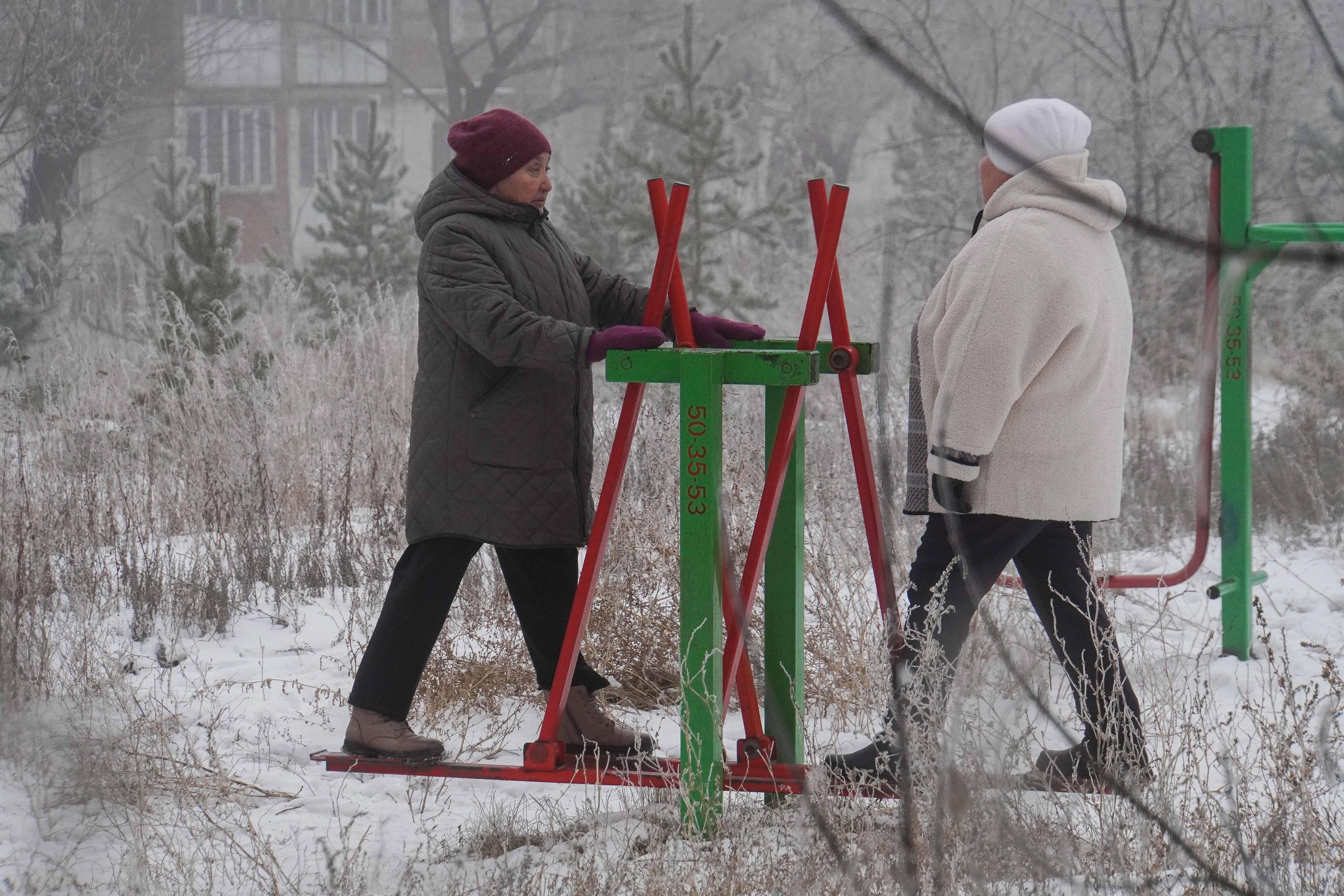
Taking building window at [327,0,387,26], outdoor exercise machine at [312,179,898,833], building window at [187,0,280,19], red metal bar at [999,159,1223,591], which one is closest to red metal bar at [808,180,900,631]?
outdoor exercise machine at [312,179,898,833]

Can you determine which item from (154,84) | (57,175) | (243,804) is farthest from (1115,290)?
(154,84)

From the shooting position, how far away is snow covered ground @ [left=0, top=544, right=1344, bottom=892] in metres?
2.53

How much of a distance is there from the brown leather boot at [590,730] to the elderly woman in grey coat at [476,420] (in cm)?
9

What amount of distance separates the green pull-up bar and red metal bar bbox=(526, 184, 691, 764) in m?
2.24

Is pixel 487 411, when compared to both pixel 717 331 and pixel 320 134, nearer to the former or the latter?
pixel 717 331

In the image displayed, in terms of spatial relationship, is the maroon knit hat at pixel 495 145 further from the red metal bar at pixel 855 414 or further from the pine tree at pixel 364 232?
the pine tree at pixel 364 232

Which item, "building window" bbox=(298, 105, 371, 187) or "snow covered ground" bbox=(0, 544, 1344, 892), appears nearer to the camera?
"snow covered ground" bbox=(0, 544, 1344, 892)

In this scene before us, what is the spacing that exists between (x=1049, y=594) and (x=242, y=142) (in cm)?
2944

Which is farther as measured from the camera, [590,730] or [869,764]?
[590,730]

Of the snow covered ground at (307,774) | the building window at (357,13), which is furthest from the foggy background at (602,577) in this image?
the building window at (357,13)

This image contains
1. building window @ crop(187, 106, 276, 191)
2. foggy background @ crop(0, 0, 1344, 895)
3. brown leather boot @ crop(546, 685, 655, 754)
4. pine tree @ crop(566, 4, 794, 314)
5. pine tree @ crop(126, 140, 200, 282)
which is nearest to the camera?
foggy background @ crop(0, 0, 1344, 895)

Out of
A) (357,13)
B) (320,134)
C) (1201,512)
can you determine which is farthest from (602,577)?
(357,13)

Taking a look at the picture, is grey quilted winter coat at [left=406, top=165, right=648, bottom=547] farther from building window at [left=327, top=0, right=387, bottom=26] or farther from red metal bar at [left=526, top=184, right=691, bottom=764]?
building window at [left=327, top=0, right=387, bottom=26]

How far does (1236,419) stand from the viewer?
420 centimetres
